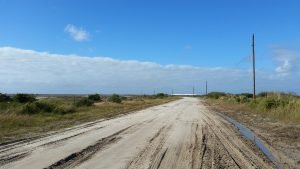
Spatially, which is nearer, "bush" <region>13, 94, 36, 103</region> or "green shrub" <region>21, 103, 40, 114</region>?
"green shrub" <region>21, 103, 40, 114</region>

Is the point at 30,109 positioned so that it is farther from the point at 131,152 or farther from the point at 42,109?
the point at 131,152

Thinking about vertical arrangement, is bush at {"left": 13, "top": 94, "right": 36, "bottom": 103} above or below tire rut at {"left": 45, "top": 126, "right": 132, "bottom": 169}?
above

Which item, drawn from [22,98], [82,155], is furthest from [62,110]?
[82,155]

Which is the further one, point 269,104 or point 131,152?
point 269,104

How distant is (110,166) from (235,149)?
4958mm

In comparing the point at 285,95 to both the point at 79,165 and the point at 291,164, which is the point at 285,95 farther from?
the point at 79,165

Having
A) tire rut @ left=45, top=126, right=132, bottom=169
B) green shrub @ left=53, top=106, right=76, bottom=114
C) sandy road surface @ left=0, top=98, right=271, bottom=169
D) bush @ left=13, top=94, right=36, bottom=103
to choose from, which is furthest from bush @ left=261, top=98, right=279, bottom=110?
bush @ left=13, top=94, right=36, bottom=103

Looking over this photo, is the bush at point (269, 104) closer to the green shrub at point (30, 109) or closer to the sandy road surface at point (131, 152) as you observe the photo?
the sandy road surface at point (131, 152)

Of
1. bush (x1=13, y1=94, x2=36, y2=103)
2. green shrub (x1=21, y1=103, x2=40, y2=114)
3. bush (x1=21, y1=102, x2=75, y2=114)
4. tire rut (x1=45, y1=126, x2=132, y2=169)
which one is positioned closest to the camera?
tire rut (x1=45, y1=126, x2=132, y2=169)

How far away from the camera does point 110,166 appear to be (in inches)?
379

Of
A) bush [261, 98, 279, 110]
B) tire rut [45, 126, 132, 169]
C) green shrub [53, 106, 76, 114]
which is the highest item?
bush [261, 98, 279, 110]

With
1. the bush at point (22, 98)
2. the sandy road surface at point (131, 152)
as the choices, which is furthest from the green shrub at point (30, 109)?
the sandy road surface at point (131, 152)

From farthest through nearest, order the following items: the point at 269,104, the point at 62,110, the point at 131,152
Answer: the point at 62,110
the point at 269,104
the point at 131,152

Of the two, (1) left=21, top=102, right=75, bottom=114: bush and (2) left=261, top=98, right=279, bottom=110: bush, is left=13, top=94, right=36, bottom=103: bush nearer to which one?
(1) left=21, top=102, right=75, bottom=114: bush
